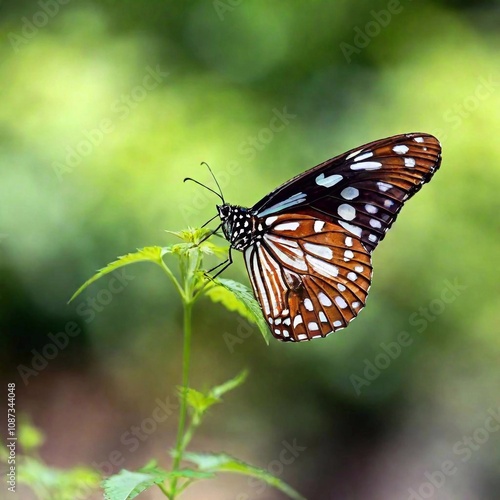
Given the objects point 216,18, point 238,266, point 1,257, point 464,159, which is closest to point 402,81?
point 464,159

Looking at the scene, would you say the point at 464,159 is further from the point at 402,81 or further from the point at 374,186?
the point at 374,186

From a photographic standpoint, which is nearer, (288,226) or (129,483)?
(129,483)

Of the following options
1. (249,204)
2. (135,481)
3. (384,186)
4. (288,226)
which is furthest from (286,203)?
(249,204)

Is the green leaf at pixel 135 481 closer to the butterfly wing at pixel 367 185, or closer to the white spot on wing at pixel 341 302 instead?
the white spot on wing at pixel 341 302

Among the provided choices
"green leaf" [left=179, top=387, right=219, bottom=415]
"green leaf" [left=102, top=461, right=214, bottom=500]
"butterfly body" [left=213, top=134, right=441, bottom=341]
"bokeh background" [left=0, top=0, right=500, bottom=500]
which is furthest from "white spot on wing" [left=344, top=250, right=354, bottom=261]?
"bokeh background" [left=0, top=0, right=500, bottom=500]

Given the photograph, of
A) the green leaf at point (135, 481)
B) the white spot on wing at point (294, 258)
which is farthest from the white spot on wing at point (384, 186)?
the green leaf at point (135, 481)

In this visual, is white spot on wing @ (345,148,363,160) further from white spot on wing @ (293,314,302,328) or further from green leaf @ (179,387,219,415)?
green leaf @ (179,387,219,415)

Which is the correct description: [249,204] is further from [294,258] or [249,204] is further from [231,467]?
[231,467]
